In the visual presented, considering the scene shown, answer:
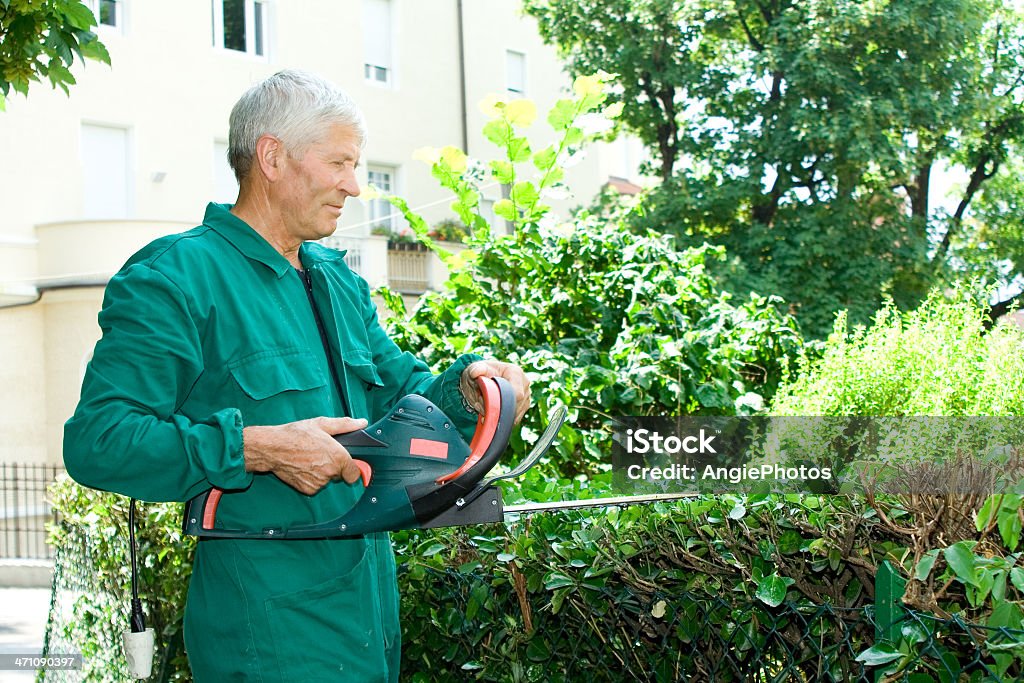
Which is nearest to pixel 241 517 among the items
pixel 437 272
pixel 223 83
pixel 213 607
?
pixel 213 607

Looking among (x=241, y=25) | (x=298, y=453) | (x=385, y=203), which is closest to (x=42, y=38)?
(x=298, y=453)

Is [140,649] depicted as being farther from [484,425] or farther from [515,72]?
[515,72]

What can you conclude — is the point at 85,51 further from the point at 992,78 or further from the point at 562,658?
the point at 992,78

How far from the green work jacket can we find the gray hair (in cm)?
17

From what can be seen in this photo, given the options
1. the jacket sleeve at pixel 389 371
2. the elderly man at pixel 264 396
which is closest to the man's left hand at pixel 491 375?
the elderly man at pixel 264 396

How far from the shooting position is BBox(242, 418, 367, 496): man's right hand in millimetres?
1995

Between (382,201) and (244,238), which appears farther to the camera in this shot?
(382,201)

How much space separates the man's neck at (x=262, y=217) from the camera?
7.68 ft

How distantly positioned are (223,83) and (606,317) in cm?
1540

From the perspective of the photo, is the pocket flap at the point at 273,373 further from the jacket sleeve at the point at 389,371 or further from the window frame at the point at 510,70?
the window frame at the point at 510,70

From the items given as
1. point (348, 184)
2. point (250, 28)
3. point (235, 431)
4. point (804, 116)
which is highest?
point (250, 28)

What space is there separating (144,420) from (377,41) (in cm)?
2125

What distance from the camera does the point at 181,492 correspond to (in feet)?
6.55

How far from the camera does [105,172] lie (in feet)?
59.5
